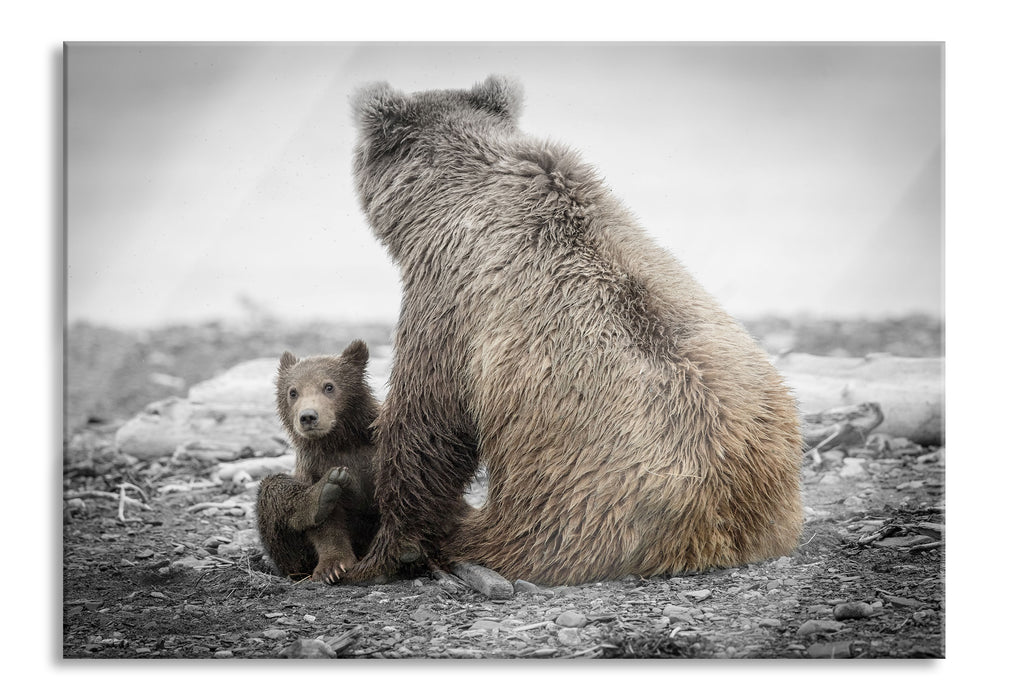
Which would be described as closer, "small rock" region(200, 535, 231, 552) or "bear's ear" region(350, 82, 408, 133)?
"bear's ear" region(350, 82, 408, 133)

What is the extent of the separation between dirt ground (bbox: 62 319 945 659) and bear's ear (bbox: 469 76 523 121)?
2025mm

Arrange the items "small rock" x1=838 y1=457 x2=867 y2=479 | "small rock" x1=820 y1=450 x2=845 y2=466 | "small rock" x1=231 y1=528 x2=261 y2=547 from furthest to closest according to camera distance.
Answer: "small rock" x1=820 y1=450 x2=845 y2=466
"small rock" x1=838 y1=457 x2=867 y2=479
"small rock" x1=231 y1=528 x2=261 y2=547

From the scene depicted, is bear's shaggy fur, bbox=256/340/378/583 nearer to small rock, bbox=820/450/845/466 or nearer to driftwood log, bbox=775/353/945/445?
driftwood log, bbox=775/353/945/445

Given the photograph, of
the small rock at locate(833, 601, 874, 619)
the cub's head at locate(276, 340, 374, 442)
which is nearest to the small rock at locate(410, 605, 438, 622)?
the cub's head at locate(276, 340, 374, 442)

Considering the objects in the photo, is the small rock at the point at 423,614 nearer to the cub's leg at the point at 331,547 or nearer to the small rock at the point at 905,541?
the cub's leg at the point at 331,547

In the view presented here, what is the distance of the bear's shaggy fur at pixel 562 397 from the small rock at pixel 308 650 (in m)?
0.32

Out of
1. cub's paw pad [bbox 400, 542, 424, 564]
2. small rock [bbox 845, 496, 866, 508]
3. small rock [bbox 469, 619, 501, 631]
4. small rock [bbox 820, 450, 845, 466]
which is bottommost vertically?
small rock [bbox 469, 619, 501, 631]

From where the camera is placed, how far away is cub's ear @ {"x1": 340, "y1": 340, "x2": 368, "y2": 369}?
4086 millimetres

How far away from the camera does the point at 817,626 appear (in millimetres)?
3746

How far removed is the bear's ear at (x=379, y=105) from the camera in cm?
416

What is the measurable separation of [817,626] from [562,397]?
1.35m

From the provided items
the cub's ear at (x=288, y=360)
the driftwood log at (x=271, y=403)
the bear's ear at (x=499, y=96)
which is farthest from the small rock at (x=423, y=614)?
the bear's ear at (x=499, y=96)
